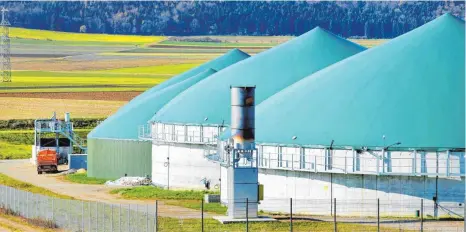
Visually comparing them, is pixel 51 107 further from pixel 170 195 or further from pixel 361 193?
pixel 361 193

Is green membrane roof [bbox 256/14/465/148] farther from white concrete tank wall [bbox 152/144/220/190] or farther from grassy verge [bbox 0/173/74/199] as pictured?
grassy verge [bbox 0/173/74/199]

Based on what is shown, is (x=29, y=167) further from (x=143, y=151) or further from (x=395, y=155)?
(x=395, y=155)

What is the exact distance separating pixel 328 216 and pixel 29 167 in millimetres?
42144

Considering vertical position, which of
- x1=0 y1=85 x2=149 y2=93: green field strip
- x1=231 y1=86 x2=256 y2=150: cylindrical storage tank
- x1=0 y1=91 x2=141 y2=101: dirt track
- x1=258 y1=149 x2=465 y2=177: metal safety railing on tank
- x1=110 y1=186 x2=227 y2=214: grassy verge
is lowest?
x1=110 y1=186 x2=227 y2=214: grassy verge

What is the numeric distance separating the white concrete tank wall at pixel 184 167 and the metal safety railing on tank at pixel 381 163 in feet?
44.2

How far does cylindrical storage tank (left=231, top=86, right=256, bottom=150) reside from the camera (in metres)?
67.2

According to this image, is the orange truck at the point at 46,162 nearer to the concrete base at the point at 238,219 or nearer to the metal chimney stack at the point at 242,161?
the metal chimney stack at the point at 242,161

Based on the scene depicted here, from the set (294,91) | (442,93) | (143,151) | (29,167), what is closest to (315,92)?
(294,91)

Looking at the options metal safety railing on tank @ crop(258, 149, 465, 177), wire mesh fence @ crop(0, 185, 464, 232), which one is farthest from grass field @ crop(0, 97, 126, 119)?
metal safety railing on tank @ crop(258, 149, 465, 177)

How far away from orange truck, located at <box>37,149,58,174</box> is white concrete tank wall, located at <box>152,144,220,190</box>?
45.3 feet

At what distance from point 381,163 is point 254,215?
690 centimetres

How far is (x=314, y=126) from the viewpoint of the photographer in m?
72.6

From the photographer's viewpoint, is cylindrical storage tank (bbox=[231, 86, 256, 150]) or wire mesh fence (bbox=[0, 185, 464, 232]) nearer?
wire mesh fence (bbox=[0, 185, 464, 232])

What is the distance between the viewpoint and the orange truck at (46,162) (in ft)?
334
